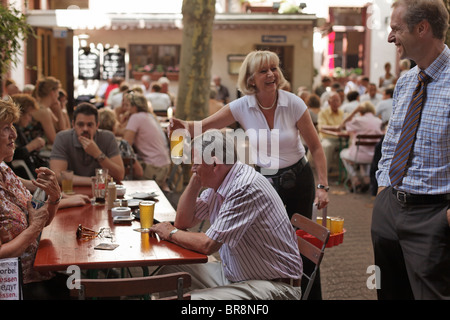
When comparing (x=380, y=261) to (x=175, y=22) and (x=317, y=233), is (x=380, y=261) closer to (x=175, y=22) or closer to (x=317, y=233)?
(x=317, y=233)

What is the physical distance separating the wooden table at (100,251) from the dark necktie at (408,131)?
3.08 ft

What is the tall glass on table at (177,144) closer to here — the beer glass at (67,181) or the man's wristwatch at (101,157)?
the man's wristwatch at (101,157)

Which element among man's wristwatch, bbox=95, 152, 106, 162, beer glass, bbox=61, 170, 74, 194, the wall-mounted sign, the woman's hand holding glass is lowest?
beer glass, bbox=61, 170, 74, 194

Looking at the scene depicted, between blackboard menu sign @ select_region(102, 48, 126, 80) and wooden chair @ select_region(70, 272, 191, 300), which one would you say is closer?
wooden chair @ select_region(70, 272, 191, 300)

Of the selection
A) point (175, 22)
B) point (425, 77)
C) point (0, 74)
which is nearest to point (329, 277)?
point (425, 77)

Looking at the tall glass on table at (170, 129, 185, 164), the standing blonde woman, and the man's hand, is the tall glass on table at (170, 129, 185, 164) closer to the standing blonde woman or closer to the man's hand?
the standing blonde woman

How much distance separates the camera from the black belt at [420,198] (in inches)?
90.8

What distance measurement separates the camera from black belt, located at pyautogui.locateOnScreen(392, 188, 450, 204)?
2.31 metres

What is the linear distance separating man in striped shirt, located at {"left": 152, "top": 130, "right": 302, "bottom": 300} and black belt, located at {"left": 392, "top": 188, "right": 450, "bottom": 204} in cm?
58

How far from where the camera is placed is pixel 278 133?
3529mm

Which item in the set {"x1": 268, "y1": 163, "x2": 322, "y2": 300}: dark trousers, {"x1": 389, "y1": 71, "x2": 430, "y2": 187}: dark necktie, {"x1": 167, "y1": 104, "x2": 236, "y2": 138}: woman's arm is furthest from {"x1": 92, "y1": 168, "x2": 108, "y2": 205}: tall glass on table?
{"x1": 389, "y1": 71, "x2": 430, "y2": 187}: dark necktie

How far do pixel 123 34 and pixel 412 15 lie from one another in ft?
53.9

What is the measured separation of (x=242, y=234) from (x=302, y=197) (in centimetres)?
99
